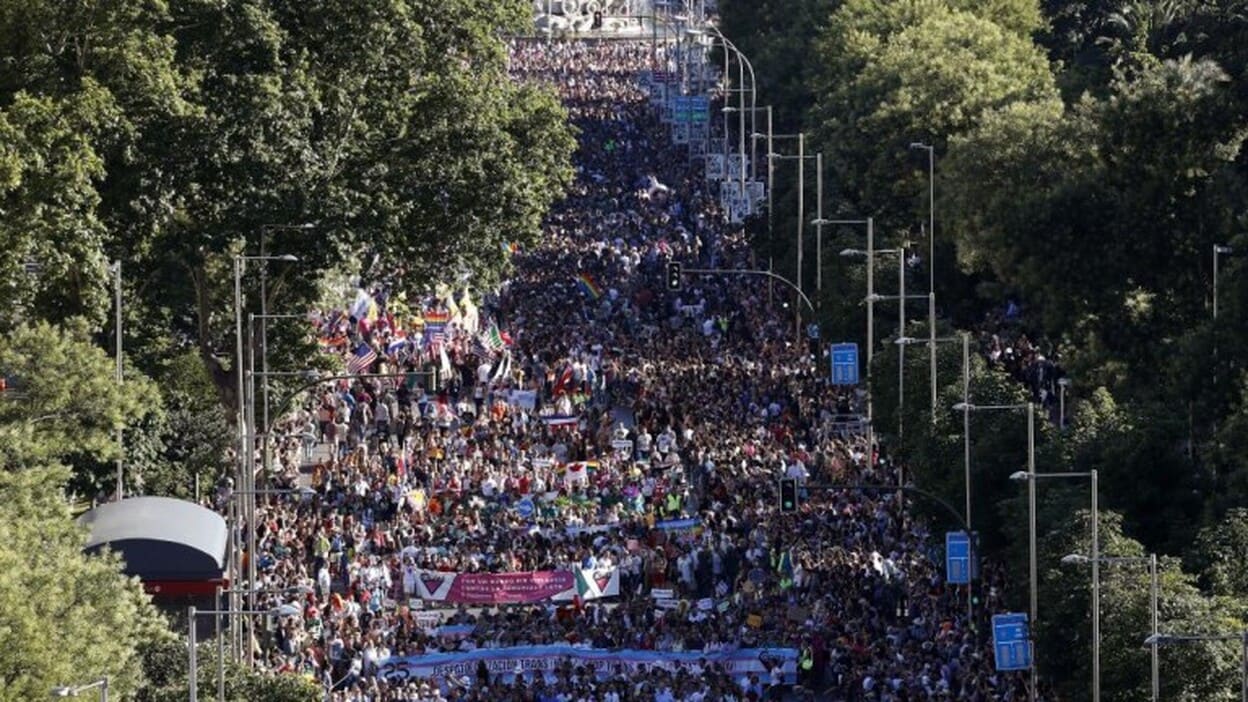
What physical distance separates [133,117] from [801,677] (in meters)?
18.7

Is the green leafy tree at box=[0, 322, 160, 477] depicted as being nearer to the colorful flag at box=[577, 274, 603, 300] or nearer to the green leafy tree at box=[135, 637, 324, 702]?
the green leafy tree at box=[135, 637, 324, 702]

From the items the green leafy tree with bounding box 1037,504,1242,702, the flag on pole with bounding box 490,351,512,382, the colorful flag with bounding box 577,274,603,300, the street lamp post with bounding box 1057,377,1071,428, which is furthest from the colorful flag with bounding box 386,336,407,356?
the green leafy tree with bounding box 1037,504,1242,702

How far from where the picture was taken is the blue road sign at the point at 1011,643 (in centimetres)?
5978

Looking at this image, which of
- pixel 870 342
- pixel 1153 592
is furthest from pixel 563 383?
pixel 1153 592

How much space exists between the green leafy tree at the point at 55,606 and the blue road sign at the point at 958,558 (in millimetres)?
15326

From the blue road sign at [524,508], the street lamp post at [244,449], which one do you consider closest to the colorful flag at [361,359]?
the blue road sign at [524,508]

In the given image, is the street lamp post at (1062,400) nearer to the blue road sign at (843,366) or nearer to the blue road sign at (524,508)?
the blue road sign at (843,366)

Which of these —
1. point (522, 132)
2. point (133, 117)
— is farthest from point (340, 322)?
point (133, 117)

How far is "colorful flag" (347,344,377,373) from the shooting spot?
8788 cm

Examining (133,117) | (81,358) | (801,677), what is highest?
(133,117)

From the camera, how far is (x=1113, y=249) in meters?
81.4

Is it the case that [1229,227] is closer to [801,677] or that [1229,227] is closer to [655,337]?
[801,677]

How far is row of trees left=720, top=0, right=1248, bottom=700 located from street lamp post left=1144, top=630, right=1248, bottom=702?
1.56 feet

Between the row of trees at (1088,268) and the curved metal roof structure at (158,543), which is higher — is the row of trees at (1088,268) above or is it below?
above
